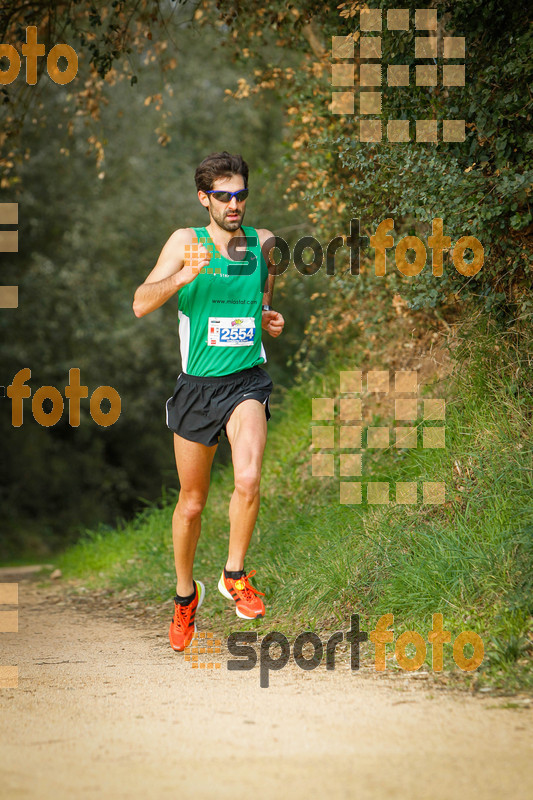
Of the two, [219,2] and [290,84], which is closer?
[219,2]

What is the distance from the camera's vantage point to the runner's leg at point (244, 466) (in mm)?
5109

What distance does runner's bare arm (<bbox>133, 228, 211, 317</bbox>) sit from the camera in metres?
5.01

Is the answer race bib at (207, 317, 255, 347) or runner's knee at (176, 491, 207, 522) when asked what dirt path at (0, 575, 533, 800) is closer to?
runner's knee at (176, 491, 207, 522)

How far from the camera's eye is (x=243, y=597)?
5.19m

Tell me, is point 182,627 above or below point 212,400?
below

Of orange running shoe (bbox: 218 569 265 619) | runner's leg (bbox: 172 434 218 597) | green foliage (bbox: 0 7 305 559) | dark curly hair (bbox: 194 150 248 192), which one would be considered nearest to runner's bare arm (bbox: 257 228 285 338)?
dark curly hair (bbox: 194 150 248 192)

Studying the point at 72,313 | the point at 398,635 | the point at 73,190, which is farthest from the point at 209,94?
the point at 398,635

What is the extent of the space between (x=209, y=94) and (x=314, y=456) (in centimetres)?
1185

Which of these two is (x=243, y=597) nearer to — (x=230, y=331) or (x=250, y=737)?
(x=230, y=331)

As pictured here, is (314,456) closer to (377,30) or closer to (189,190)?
(377,30)

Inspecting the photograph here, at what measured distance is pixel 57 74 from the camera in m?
8.65

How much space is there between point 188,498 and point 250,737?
2.02 metres

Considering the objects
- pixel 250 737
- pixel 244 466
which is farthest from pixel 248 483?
pixel 250 737

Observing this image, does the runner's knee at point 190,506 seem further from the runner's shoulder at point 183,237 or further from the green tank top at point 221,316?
the runner's shoulder at point 183,237
